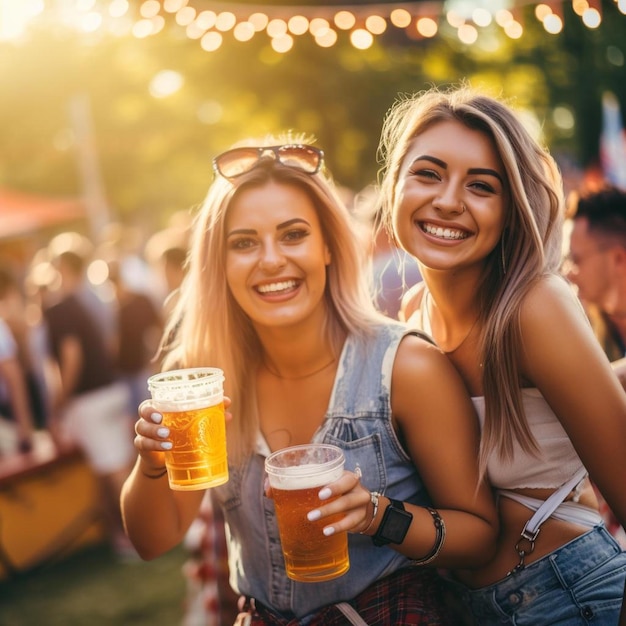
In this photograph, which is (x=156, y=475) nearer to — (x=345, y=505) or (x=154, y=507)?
(x=154, y=507)

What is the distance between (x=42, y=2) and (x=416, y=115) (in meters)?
2.25

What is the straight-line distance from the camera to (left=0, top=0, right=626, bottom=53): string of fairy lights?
2.96m

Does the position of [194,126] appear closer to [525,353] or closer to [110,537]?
[110,537]

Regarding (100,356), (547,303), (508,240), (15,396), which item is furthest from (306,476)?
(15,396)

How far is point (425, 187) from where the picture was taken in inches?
85.4

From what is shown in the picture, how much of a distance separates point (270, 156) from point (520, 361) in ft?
3.29

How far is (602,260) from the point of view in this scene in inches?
133

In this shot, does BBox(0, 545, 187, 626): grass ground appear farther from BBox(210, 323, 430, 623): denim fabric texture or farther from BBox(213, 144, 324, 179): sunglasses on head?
BBox(213, 144, 324, 179): sunglasses on head

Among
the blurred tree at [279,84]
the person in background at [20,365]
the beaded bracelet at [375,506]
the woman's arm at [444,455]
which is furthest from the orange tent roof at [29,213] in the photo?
the beaded bracelet at [375,506]

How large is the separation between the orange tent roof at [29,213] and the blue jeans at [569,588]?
16.1m

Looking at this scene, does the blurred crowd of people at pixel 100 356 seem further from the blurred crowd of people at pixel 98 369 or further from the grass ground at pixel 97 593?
the grass ground at pixel 97 593

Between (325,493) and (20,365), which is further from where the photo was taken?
(20,365)

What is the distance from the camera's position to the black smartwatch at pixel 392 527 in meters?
1.79

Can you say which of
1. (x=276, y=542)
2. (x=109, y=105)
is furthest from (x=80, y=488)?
(x=109, y=105)
